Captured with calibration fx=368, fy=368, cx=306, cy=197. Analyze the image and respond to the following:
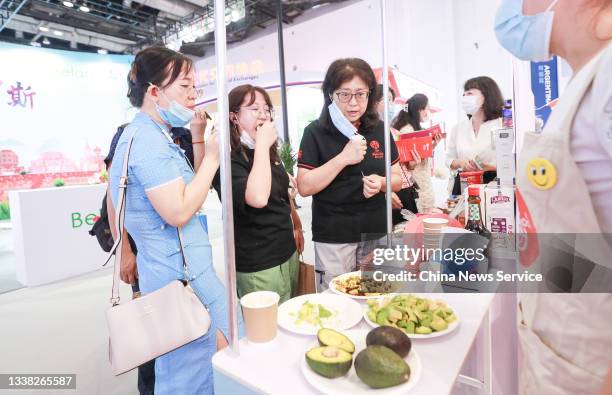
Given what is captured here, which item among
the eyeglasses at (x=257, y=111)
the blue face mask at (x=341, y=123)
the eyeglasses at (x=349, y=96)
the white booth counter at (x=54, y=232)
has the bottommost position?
the white booth counter at (x=54, y=232)

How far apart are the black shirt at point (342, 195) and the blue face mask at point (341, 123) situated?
41 millimetres

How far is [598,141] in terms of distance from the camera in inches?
19.3

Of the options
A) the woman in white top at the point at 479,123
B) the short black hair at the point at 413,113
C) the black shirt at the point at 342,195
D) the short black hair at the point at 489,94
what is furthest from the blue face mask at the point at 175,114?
the short black hair at the point at 413,113

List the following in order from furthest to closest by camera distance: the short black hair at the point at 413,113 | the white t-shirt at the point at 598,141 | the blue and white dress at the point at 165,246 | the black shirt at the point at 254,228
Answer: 1. the short black hair at the point at 413,113
2. the black shirt at the point at 254,228
3. the blue and white dress at the point at 165,246
4. the white t-shirt at the point at 598,141

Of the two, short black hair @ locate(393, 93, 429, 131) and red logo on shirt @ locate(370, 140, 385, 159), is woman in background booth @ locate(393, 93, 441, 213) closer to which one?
short black hair @ locate(393, 93, 429, 131)

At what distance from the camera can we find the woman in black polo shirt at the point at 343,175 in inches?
63.6

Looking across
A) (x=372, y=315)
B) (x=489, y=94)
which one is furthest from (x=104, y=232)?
(x=489, y=94)

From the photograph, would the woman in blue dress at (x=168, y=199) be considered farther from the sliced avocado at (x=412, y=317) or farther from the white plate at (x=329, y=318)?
the sliced avocado at (x=412, y=317)

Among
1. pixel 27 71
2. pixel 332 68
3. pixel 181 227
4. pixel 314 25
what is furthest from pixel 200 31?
pixel 181 227

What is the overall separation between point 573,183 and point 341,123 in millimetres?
1170

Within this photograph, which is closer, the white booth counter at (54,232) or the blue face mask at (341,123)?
the blue face mask at (341,123)

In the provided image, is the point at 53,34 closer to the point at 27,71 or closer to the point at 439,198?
the point at 27,71

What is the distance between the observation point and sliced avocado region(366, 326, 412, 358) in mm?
679

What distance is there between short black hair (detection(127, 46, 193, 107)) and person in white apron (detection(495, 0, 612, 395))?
112cm
